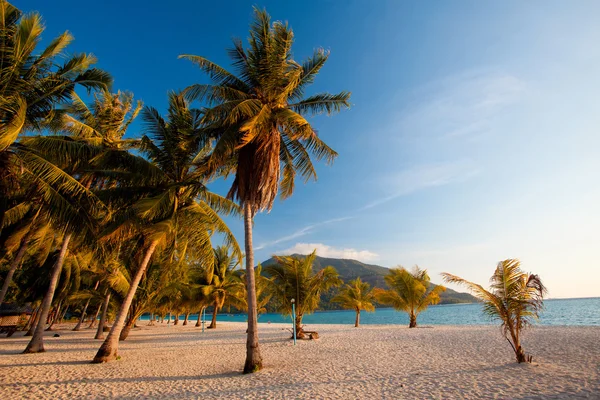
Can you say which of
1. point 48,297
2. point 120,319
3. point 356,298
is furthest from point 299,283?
point 48,297

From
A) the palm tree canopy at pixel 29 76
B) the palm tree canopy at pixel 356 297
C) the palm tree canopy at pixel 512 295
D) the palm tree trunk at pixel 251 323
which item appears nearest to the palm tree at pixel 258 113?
the palm tree trunk at pixel 251 323

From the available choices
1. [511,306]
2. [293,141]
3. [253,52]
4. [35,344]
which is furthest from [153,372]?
[511,306]

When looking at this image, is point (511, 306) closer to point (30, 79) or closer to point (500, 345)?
point (500, 345)

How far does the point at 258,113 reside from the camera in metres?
8.80

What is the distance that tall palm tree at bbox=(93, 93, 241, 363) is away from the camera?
1006 centimetres

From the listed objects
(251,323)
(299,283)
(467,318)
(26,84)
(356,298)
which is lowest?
(467,318)

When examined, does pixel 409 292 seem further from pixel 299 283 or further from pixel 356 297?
pixel 299 283

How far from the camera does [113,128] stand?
12.1 metres

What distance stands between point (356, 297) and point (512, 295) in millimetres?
18919

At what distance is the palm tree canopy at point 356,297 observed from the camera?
86.6ft

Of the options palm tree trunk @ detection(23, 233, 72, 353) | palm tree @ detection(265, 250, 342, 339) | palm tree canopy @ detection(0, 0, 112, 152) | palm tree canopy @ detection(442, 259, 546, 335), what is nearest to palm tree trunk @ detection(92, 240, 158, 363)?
palm tree trunk @ detection(23, 233, 72, 353)

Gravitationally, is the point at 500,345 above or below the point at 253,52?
below

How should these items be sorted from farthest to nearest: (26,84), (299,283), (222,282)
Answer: (222,282) < (299,283) < (26,84)

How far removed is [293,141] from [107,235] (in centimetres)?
690
